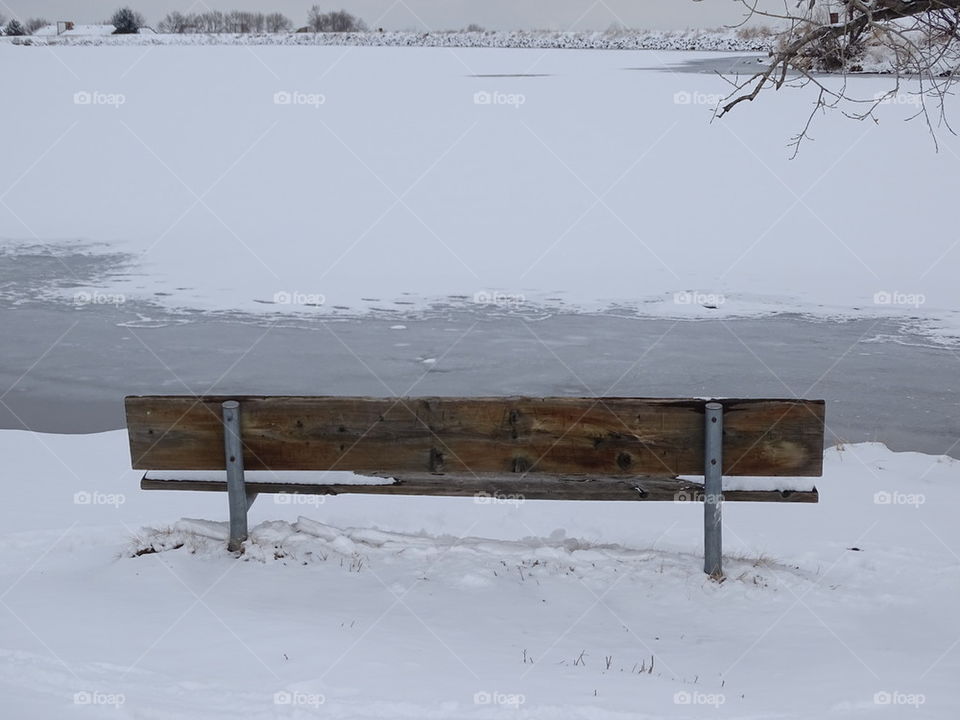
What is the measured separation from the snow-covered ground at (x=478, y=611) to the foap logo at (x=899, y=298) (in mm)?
6170

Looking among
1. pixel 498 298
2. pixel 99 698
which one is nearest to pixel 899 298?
pixel 498 298

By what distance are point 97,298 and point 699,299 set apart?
23.7 ft

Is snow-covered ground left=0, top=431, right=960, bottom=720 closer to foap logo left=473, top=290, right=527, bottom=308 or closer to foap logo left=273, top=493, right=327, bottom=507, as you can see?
foap logo left=273, top=493, right=327, bottom=507

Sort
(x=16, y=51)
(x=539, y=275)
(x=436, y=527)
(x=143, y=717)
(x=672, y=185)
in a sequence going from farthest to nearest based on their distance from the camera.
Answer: (x=16, y=51) < (x=672, y=185) < (x=539, y=275) < (x=436, y=527) < (x=143, y=717)

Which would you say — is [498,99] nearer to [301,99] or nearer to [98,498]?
[301,99]

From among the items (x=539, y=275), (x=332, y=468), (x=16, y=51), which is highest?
(x=16, y=51)

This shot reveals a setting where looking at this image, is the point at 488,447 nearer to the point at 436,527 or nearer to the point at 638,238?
the point at 436,527

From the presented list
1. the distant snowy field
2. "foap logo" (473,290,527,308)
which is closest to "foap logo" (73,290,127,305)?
the distant snowy field

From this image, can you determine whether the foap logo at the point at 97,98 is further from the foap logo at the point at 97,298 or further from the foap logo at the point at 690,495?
the foap logo at the point at 690,495

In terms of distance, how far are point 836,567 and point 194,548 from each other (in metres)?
3.20

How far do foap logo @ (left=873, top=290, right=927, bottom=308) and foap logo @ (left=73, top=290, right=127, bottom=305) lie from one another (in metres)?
9.00

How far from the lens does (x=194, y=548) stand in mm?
5086

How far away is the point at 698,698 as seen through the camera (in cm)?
371

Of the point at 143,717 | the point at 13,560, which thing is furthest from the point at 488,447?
the point at 13,560
